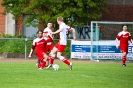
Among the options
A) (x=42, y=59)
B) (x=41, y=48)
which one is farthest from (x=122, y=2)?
(x=42, y=59)

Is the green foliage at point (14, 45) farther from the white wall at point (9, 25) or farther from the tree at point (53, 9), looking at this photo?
the white wall at point (9, 25)

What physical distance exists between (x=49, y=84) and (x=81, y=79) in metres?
2.29

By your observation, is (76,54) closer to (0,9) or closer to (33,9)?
(33,9)

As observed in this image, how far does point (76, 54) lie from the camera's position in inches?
1535

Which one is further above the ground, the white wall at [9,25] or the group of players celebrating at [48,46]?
the white wall at [9,25]

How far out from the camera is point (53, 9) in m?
42.8

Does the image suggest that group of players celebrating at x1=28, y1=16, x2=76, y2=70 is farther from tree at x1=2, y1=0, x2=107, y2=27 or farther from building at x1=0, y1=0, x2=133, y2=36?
building at x1=0, y1=0, x2=133, y2=36

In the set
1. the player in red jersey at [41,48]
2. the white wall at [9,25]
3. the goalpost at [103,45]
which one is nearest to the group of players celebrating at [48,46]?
the player in red jersey at [41,48]

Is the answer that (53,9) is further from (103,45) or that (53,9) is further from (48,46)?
(48,46)

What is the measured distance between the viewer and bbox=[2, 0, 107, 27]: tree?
141ft

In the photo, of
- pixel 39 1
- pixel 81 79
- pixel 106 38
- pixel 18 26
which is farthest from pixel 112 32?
pixel 81 79

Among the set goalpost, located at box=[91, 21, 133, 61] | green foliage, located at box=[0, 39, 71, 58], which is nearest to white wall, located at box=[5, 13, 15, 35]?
green foliage, located at box=[0, 39, 71, 58]

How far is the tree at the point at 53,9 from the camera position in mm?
42906

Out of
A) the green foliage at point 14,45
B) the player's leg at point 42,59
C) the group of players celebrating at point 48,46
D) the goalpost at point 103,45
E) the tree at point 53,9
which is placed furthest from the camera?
the tree at point 53,9
